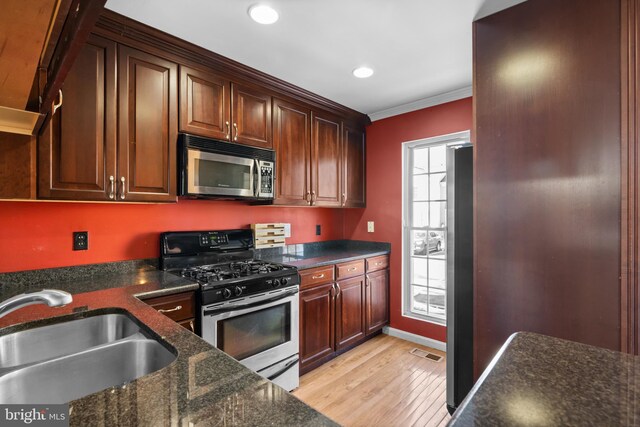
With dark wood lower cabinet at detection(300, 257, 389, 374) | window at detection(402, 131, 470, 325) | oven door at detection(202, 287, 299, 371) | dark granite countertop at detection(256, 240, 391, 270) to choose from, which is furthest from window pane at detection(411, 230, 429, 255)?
oven door at detection(202, 287, 299, 371)

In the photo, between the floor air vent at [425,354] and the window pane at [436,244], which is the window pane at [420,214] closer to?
the window pane at [436,244]

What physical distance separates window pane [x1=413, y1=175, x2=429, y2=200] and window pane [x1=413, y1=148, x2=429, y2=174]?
74 mm

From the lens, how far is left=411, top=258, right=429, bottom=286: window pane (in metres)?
3.27

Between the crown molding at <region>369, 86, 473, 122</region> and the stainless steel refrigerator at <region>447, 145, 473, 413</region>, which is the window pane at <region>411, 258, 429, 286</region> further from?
the crown molding at <region>369, 86, 473, 122</region>

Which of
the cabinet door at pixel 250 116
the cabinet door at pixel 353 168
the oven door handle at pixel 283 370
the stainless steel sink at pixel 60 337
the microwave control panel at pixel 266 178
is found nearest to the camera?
the stainless steel sink at pixel 60 337

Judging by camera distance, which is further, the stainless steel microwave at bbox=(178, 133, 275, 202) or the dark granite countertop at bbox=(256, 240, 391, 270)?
the dark granite countertop at bbox=(256, 240, 391, 270)

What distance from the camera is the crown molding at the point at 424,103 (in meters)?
2.86

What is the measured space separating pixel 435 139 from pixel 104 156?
2.81m

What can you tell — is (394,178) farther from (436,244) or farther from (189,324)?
(189,324)

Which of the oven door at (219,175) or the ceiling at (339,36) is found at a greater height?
the ceiling at (339,36)

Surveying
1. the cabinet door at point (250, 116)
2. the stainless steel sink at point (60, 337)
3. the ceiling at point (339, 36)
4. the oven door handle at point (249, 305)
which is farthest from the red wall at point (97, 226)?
the ceiling at point (339, 36)

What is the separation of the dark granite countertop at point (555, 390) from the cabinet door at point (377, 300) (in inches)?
94.5

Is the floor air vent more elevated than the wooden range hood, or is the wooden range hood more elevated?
the wooden range hood

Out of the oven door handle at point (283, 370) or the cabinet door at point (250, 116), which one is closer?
the oven door handle at point (283, 370)
